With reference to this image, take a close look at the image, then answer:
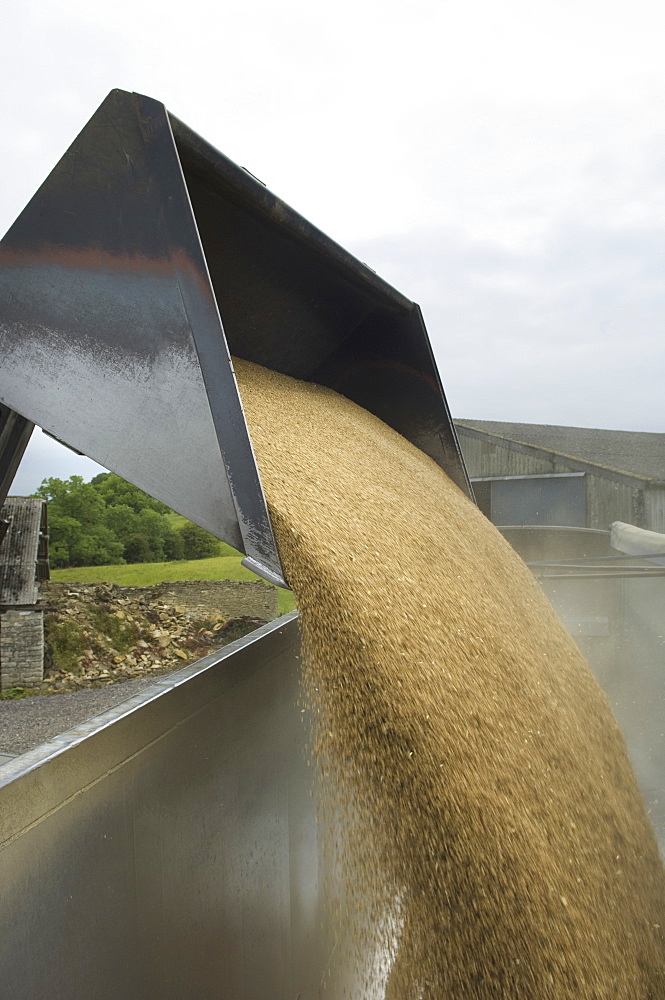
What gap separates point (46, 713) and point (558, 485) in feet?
23.3

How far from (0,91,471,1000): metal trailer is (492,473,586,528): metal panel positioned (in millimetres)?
8061

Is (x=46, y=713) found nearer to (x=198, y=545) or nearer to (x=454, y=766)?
(x=198, y=545)

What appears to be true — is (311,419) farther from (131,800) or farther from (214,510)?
(131,800)

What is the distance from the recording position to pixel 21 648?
9.63 meters

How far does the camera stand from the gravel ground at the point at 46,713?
24.9ft

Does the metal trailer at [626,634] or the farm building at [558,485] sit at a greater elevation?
the farm building at [558,485]

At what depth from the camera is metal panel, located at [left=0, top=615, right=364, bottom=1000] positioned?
37.8 inches

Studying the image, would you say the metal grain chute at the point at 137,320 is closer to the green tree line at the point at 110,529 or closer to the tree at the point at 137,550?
the green tree line at the point at 110,529

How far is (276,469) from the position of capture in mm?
1463

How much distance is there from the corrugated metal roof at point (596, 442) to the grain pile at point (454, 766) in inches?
374

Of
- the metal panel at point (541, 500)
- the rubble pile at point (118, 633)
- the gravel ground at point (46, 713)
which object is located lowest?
the gravel ground at point (46, 713)

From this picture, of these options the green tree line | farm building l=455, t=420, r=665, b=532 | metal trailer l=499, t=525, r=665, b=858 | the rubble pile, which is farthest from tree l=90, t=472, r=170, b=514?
metal trailer l=499, t=525, r=665, b=858

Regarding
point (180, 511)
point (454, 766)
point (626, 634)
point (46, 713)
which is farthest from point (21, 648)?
point (454, 766)

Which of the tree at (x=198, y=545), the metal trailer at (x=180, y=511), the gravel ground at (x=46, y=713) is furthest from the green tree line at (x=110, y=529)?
the metal trailer at (x=180, y=511)
